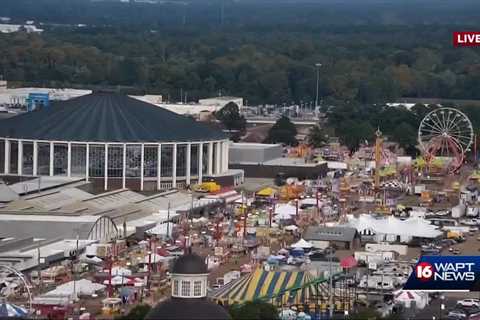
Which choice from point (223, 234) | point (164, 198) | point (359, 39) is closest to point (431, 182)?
point (164, 198)

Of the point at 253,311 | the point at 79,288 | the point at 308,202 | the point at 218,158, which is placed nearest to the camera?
the point at 253,311

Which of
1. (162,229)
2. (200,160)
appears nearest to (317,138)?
(200,160)

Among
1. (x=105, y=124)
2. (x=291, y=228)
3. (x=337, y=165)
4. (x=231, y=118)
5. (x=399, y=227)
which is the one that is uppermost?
(x=105, y=124)

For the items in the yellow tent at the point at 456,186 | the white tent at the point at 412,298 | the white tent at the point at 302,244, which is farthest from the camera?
the yellow tent at the point at 456,186

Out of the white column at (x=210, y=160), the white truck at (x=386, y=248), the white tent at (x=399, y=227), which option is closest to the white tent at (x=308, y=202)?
the white tent at (x=399, y=227)

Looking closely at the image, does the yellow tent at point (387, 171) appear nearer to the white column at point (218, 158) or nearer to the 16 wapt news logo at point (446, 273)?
the white column at point (218, 158)

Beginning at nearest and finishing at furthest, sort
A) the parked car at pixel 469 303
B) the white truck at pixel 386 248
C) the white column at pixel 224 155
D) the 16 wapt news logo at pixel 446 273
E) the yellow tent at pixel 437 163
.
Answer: the 16 wapt news logo at pixel 446 273
the parked car at pixel 469 303
the white truck at pixel 386 248
the white column at pixel 224 155
the yellow tent at pixel 437 163

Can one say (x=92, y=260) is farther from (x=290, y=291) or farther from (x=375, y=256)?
(x=290, y=291)
